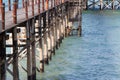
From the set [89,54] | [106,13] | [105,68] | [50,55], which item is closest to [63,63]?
[50,55]

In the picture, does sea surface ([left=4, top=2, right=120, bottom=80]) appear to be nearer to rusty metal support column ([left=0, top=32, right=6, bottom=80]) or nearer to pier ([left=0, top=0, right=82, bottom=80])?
pier ([left=0, top=0, right=82, bottom=80])

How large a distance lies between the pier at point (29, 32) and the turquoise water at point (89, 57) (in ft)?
2.68

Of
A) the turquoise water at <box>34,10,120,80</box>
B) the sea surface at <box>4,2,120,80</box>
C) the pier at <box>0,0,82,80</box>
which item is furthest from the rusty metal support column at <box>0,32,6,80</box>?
the turquoise water at <box>34,10,120,80</box>

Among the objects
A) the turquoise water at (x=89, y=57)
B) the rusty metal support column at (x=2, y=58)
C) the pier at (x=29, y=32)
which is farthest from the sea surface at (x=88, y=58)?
the rusty metal support column at (x=2, y=58)

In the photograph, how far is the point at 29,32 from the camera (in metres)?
19.5

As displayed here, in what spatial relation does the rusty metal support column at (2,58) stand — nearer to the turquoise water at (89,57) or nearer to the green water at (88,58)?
the green water at (88,58)

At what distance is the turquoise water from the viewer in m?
23.8

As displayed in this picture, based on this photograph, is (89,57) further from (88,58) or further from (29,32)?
(29,32)

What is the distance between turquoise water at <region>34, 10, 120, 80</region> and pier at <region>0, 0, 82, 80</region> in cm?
82

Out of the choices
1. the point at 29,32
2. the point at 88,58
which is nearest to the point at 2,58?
the point at 29,32

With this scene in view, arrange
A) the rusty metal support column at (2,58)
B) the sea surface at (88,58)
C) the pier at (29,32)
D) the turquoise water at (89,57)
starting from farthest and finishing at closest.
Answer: the turquoise water at (89,57), the sea surface at (88,58), the pier at (29,32), the rusty metal support column at (2,58)

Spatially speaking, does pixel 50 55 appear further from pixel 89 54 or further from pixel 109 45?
pixel 109 45

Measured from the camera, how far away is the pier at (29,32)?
50.5 feet

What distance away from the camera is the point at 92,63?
1093 inches
